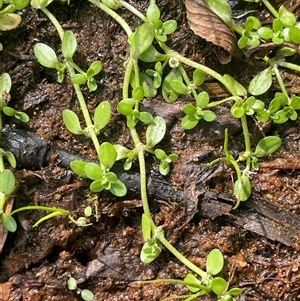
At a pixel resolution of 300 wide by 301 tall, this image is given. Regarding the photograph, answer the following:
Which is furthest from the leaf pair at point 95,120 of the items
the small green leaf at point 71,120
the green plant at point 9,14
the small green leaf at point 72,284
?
the small green leaf at point 72,284

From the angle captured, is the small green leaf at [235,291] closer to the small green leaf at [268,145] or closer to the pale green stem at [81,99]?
the small green leaf at [268,145]

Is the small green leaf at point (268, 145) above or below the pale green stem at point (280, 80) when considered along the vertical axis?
below

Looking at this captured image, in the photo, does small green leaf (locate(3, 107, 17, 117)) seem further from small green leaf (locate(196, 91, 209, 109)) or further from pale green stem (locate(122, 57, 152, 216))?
small green leaf (locate(196, 91, 209, 109))

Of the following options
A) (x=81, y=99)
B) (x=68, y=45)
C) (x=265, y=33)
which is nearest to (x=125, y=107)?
(x=81, y=99)

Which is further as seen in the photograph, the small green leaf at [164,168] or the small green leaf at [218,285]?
the small green leaf at [164,168]

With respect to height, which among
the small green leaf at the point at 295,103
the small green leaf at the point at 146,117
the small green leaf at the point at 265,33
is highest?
the small green leaf at the point at 265,33

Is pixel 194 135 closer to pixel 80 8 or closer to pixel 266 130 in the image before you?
pixel 266 130

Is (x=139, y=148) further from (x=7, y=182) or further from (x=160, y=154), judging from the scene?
(x=7, y=182)

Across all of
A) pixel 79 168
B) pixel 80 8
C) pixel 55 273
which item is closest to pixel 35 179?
pixel 79 168
